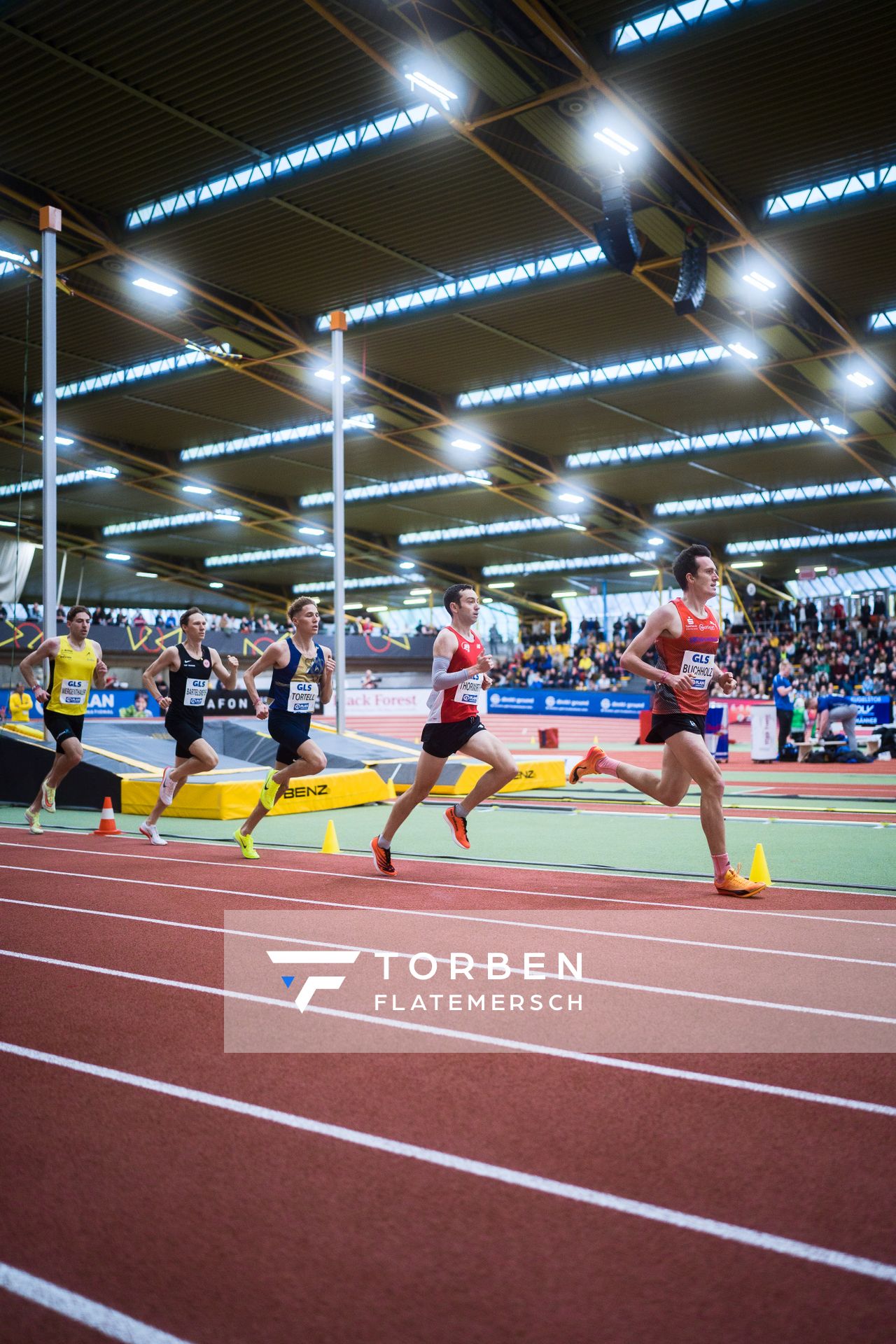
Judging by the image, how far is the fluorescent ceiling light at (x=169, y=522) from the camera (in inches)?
1596

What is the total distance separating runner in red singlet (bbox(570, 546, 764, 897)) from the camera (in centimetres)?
614

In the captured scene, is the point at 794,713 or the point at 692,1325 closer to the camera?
the point at 692,1325

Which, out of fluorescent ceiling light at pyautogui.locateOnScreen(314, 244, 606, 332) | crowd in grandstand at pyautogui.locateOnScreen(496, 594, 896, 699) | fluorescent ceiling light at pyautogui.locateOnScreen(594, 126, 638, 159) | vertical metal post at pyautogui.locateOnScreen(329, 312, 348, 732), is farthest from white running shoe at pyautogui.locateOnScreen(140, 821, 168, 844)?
crowd in grandstand at pyautogui.locateOnScreen(496, 594, 896, 699)

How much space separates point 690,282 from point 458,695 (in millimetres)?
13007

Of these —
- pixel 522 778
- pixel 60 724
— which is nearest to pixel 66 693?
pixel 60 724

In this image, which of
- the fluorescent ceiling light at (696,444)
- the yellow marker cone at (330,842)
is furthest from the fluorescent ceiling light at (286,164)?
the fluorescent ceiling light at (696,444)

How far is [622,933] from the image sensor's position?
5160mm

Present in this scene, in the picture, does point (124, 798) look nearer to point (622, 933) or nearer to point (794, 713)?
point (622, 933)

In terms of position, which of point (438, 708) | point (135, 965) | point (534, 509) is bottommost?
point (135, 965)

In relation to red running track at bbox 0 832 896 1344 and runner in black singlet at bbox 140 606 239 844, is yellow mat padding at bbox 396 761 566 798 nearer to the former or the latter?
runner in black singlet at bbox 140 606 239 844

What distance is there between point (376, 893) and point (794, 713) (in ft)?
58.0

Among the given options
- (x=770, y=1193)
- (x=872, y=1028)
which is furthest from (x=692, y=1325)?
(x=872, y=1028)

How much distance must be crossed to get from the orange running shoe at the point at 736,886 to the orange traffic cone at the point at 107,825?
20.1ft

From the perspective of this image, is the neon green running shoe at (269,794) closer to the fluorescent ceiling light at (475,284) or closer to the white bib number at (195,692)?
the white bib number at (195,692)
